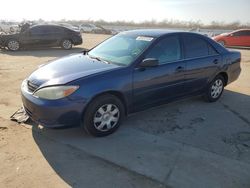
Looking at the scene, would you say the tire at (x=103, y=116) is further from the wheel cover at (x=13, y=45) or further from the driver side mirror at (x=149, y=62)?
the wheel cover at (x=13, y=45)

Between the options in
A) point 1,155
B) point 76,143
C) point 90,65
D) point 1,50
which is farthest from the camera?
point 1,50

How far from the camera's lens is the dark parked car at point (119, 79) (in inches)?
174

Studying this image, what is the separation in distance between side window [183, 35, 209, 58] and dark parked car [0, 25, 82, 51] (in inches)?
460

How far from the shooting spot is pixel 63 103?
4.34 meters

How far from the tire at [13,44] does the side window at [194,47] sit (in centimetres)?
1179

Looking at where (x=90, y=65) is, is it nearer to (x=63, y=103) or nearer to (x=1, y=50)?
(x=63, y=103)

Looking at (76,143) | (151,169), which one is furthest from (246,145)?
(76,143)

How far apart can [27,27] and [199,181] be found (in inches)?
583

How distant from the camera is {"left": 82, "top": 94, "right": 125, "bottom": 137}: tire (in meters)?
4.60

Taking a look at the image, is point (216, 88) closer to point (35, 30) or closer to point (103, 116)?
point (103, 116)

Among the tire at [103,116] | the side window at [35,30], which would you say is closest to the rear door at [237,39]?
the side window at [35,30]

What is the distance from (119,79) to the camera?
15.7 ft

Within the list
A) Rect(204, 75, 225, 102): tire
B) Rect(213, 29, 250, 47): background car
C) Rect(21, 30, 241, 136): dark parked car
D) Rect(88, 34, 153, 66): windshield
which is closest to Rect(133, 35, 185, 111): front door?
Rect(21, 30, 241, 136): dark parked car

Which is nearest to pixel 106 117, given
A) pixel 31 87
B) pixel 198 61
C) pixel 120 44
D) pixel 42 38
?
pixel 31 87
